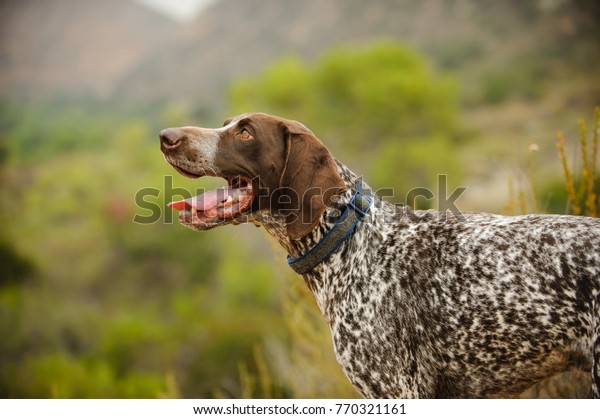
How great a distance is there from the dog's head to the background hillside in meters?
1.12

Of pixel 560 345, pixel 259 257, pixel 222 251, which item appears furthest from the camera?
pixel 222 251

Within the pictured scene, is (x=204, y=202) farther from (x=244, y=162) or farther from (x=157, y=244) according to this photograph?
(x=157, y=244)

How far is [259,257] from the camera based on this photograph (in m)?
29.7

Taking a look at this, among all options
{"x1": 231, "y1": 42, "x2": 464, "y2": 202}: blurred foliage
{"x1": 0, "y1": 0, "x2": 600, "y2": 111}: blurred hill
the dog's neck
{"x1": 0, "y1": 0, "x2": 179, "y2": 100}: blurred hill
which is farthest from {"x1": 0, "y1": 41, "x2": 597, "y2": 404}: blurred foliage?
the dog's neck

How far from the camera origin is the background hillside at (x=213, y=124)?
18.9 meters

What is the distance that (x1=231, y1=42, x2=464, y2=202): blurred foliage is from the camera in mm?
31938

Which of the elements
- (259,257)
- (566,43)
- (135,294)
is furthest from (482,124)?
(135,294)

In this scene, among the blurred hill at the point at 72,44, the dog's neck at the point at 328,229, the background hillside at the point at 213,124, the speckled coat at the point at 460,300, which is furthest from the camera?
the blurred hill at the point at 72,44

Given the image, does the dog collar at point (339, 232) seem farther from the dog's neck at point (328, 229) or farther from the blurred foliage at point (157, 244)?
the blurred foliage at point (157, 244)

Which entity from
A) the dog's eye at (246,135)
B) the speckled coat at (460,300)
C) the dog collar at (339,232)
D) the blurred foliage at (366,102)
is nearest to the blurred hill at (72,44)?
the blurred foliage at (366,102)

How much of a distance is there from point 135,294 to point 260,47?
3305 cm

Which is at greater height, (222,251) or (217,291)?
(222,251)
